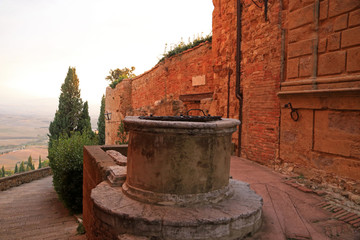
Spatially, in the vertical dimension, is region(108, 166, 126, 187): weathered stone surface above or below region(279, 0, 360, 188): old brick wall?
below

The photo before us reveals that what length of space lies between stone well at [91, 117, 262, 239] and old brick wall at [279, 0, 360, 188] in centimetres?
173

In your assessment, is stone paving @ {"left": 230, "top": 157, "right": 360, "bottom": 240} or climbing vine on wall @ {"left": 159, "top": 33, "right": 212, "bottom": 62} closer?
stone paving @ {"left": 230, "top": 157, "right": 360, "bottom": 240}

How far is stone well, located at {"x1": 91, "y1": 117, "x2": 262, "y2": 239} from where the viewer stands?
2.32 meters

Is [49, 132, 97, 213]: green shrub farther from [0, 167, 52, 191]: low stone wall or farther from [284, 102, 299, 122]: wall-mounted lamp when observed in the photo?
[284, 102, 299, 122]: wall-mounted lamp

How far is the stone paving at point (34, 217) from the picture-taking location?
6.59 meters

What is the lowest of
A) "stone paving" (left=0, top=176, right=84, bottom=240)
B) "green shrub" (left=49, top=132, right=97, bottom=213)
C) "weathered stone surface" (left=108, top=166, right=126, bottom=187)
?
"stone paving" (left=0, top=176, right=84, bottom=240)

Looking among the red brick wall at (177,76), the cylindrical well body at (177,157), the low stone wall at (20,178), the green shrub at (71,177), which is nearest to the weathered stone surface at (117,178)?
the cylindrical well body at (177,157)

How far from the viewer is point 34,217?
905 centimetres

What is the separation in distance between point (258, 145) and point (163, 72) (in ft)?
21.6

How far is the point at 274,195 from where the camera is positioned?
364 cm

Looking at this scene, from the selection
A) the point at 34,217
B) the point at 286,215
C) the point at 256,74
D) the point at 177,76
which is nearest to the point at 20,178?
the point at 34,217

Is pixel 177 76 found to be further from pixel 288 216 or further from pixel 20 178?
pixel 20 178

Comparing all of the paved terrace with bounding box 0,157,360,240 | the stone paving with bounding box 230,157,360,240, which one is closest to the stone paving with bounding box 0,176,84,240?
the paved terrace with bounding box 0,157,360,240

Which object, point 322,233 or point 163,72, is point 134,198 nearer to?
point 322,233
